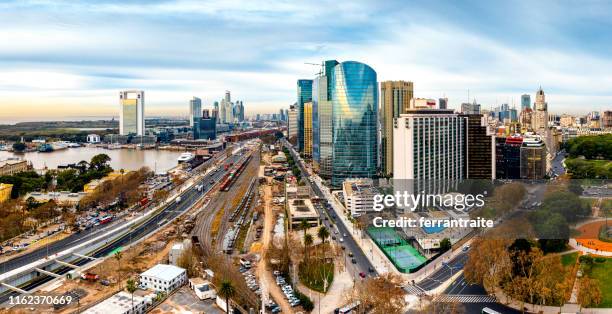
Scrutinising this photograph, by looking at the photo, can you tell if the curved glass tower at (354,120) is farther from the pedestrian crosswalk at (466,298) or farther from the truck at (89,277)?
the truck at (89,277)

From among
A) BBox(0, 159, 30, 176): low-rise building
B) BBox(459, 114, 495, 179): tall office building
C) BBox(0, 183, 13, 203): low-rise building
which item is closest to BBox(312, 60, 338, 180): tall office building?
BBox(459, 114, 495, 179): tall office building

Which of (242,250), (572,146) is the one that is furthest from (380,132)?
(242,250)

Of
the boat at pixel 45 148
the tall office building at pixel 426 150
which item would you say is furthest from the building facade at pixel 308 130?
the boat at pixel 45 148

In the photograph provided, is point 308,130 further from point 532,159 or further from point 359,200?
point 359,200

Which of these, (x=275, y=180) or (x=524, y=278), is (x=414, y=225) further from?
(x=275, y=180)

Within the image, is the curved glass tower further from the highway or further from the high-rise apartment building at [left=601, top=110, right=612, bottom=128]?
the high-rise apartment building at [left=601, top=110, right=612, bottom=128]

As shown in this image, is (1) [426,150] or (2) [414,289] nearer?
(2) [414,289]

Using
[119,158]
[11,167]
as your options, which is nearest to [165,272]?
[11,167]
